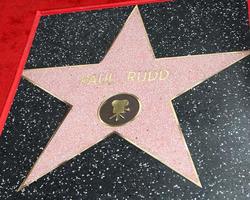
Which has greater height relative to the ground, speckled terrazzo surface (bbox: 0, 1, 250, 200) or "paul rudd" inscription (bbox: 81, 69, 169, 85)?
"paul rudd" inscription (bbox: 81, 69, 169, 85)

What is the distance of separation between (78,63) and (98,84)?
0.42ft

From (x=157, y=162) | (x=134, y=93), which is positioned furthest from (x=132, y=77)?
(x=157, y=162)

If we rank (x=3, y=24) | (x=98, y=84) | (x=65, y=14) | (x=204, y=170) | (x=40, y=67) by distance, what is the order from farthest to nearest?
1. (x=3, y=24)
2. (x=65, y=14)
3. (x=40, y=67)
4. (x=98, y=84)
5. (x=204, y=170)

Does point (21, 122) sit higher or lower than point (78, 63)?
lower

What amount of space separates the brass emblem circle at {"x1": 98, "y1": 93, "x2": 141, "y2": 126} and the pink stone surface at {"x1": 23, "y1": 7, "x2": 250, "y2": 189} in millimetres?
15

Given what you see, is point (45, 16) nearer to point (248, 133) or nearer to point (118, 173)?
point (118, 173)

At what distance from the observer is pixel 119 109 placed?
1161 mm

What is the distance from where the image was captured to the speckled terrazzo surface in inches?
38.9

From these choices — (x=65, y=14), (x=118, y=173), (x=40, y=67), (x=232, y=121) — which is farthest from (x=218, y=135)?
(x=65, y=14)

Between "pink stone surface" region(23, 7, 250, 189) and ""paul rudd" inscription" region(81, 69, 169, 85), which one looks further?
""paul rudd" inscription" region(81, 69, 169, 85)

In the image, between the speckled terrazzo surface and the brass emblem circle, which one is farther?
the brass emblem circle

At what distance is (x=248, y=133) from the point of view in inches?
40.3

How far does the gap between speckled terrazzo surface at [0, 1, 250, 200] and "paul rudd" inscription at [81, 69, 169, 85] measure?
0.28ft

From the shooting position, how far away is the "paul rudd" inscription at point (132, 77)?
1209 mm
